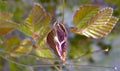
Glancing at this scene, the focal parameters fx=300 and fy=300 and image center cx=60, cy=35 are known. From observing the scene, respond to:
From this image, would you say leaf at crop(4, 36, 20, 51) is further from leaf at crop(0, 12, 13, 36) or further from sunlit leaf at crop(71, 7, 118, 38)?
sunlit leaf at crop(71, 7, 118, 38)

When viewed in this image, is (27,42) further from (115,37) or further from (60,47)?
(115,37)

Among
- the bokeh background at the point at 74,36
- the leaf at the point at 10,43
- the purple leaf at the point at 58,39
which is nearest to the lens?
the purple leaf at the point at 58,39

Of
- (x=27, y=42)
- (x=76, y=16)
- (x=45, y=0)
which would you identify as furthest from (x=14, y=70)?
(x=76, y=16)

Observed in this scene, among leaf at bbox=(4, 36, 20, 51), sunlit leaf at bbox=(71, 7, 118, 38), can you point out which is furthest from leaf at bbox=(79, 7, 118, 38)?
leaf at bbox=(4, 36, 20, 51)

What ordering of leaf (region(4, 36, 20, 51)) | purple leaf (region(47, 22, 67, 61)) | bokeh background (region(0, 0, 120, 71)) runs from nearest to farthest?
purple leaf (region(47, 22, 67, 61)) → leaf (region(4, 36, 20, 51)) → bokeh background (region(0, 0, 120, 71))

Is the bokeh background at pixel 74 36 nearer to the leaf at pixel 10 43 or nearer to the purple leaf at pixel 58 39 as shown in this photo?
the leaf at pixel 10 43

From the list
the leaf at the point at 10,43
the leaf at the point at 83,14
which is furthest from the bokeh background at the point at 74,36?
the leaf at the point at 83,14

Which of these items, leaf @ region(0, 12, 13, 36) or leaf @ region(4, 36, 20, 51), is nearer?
leaf @ region(0, 12, 13, 36)
